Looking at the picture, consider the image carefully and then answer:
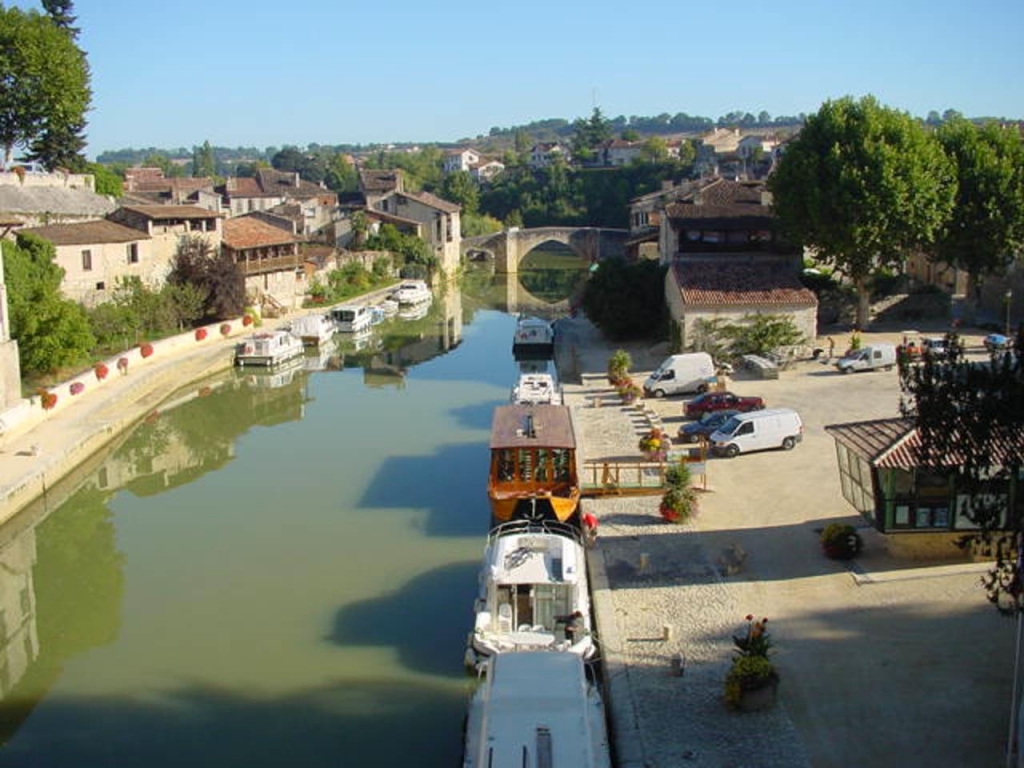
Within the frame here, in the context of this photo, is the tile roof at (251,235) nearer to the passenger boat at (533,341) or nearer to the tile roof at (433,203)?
the passenger boat at (533,341)

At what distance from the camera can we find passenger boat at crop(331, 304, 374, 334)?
50406 mm

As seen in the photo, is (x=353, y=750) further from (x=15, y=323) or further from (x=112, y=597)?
(x=15, y=323)

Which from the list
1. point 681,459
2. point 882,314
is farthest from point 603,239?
point 681,459

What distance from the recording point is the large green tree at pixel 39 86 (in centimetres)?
5041

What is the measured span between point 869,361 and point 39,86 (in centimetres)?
4099

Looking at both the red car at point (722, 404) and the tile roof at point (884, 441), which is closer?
the tile roof at point (884, 441)

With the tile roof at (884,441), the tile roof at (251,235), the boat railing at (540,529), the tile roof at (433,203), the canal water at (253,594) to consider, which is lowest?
the canal water at (253,594)

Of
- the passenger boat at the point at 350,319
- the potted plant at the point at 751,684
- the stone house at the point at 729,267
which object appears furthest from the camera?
the passenger boat at the point at 350,319

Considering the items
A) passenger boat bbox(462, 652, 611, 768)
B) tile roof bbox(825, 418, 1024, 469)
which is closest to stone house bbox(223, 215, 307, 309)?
tile roof bbox(825, 418, 1024, 469)

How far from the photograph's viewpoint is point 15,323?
3039 cm

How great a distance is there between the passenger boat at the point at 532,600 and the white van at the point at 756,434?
8137mm

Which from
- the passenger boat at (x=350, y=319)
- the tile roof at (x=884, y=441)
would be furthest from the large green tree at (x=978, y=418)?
the passenger boat at (x=350, y=319)

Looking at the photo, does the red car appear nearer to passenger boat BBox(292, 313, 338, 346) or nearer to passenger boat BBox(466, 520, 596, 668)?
passenger boat BBox(466, 520, 596, 668)

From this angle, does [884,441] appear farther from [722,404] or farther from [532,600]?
[722,404]
